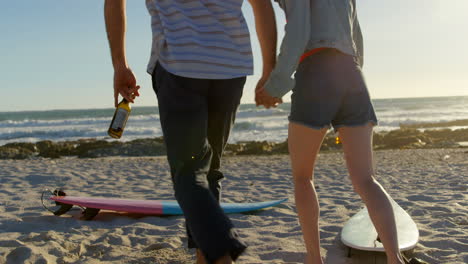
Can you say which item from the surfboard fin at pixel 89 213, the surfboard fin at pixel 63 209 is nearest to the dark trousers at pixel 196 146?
the surfboard fin at pixel 89 213

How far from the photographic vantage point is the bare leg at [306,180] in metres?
2.09

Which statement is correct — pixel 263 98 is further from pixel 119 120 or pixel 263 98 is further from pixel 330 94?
pixel 119 120

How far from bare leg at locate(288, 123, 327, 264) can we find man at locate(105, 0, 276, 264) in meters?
0.42

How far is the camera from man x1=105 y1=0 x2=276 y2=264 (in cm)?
144

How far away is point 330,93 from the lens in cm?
199

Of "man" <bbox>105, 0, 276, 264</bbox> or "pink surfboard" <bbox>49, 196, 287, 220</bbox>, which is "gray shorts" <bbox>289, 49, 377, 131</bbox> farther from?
"pink surfboard" <bbox>49, 196, 287, 220</bbox>

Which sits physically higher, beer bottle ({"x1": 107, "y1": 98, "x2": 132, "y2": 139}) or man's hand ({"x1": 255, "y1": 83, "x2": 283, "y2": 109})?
man's hand ({"x1": 255, "y1": 83, "x2": 283, "y2": 109})

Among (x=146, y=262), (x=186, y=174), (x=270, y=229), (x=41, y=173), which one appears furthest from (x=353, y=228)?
(x=41, y=173)

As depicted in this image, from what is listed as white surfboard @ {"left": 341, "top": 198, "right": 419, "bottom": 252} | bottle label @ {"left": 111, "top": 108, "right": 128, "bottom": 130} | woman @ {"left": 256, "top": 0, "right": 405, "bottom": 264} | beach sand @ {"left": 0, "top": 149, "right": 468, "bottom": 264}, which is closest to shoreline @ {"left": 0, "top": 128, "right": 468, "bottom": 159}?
beach sand @ {"left": 0, "top": 149, "right": 468, "bottom": 264}

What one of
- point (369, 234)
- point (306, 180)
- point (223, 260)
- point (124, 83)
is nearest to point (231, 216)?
point (369, 234)

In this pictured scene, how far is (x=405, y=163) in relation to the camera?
8133mm

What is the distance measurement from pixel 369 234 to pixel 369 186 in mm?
978

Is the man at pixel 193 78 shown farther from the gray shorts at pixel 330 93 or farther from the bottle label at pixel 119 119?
the gray shorts at pixel 330 93

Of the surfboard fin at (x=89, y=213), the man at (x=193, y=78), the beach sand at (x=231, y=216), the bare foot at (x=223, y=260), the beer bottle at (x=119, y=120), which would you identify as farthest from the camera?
the surfboard fin at (x=89, y=213)
